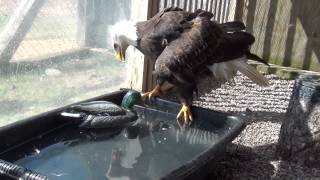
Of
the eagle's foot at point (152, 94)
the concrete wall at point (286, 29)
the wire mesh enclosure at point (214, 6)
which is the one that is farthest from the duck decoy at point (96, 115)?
the concrete wall at point (286, 29)

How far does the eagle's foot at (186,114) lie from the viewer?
304 centimetres

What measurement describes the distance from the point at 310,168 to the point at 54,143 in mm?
1651

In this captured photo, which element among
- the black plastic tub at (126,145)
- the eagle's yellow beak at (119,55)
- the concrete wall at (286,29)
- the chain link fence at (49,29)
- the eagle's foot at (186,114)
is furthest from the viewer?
the concrete wall at (286,29)

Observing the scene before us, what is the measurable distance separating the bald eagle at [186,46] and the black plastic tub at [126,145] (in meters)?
0.15

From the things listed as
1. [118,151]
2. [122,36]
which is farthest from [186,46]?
[118,151]

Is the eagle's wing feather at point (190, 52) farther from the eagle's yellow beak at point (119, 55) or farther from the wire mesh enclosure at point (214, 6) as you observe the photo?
the wire mesh enclosure at point (214, 6)

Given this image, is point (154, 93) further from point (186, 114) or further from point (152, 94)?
point (186, 114)

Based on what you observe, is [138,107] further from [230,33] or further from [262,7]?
[262,7]

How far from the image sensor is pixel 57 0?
2781mm

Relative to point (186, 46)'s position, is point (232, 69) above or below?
below

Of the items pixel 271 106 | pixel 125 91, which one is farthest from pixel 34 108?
pixel 271 106

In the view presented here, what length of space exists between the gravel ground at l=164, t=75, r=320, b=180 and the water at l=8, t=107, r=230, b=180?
0.88 ft

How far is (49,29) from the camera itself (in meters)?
2.80

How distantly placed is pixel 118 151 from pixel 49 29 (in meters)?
0.89
